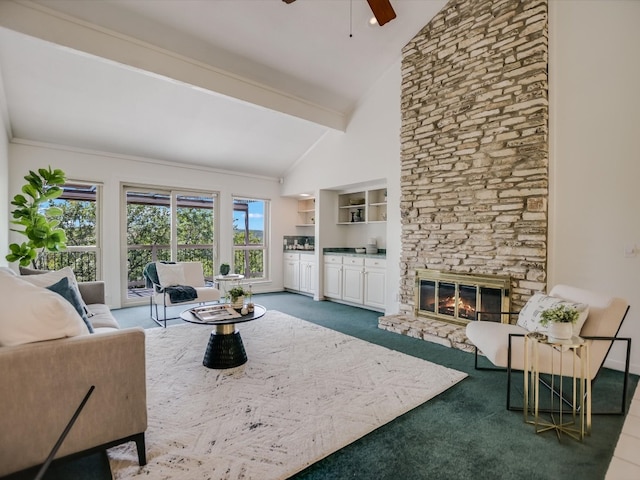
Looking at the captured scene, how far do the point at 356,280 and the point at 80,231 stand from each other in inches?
179

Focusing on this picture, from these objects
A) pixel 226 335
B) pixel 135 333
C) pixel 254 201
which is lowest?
pixel 226 335

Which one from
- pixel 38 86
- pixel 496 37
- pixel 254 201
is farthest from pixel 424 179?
pixel 38 86

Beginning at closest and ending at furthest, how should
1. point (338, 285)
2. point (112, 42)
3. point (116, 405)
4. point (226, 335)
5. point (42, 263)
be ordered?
point (116, 405) < point (226, 335) < point (112, 42) < point (42, 263) < point (338, 285)

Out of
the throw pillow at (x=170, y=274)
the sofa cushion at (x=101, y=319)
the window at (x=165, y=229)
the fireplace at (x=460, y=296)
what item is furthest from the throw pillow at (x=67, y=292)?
the fireplace at (x=460, y=296)

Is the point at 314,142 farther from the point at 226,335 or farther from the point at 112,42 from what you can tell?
the point at 226,335

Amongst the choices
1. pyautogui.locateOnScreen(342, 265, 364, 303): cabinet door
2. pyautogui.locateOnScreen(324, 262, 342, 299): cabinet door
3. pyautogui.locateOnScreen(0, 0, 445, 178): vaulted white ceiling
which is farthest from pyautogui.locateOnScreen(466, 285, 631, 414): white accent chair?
pyautogui.locateOnScreen(0, 0, 445, 178): vaulted white ceiling

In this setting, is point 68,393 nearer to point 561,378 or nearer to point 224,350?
point 224,350

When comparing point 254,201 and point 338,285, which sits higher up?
point 254,201

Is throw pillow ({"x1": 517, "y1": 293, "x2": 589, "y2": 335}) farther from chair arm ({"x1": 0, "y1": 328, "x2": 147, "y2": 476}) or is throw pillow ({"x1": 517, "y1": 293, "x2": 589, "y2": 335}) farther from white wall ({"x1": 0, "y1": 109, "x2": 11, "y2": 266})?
white wall ({"x1": 0, "y1": 109, "x2": 11, "y2": 266})

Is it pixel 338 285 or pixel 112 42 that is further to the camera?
pixel 338 285

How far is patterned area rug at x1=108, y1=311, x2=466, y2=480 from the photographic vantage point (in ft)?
5.84

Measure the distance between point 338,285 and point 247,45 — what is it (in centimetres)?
398

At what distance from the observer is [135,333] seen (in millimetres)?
1712

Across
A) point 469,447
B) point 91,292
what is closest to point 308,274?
point 91,292
